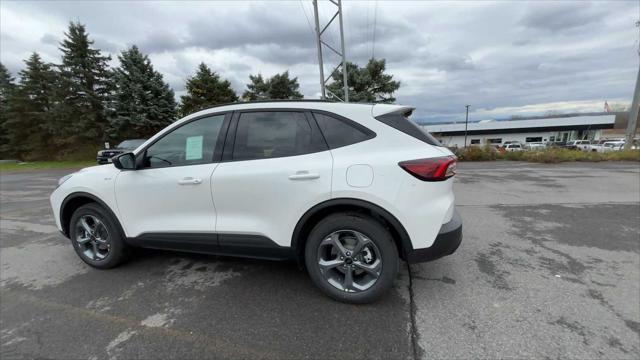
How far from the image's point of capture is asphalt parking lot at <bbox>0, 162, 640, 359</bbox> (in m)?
2.12

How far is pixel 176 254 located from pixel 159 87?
25.2m

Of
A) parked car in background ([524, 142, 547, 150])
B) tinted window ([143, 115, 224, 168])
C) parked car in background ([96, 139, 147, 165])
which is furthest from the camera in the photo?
parked car in background ([524, 142, 547, 150])

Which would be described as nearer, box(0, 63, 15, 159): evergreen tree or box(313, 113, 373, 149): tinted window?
box(313, 113, 373, 149): tinted window

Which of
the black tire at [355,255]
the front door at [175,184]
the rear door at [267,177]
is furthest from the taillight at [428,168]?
the front door at [175,184]

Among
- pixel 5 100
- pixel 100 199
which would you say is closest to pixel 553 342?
pixel 100 199

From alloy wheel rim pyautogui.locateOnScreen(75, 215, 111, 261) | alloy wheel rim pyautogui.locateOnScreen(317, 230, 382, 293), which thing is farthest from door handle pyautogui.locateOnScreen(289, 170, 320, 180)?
alloy wheel rim pyautogui.locateOnScreen(75, 215, 111, 261)

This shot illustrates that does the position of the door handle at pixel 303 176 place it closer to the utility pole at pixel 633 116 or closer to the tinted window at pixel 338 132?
the tinted window at pixel 338 132

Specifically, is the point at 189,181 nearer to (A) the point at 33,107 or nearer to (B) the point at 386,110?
(B) the point at 386,110

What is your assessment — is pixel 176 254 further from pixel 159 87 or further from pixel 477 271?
pixel 159 87

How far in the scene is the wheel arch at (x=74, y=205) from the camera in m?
3.25

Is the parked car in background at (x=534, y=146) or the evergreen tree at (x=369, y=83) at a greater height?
the evergreen tree at (x=369, y=83)

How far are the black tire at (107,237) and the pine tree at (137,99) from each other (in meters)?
23.2

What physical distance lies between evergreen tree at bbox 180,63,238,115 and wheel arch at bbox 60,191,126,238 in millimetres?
28252

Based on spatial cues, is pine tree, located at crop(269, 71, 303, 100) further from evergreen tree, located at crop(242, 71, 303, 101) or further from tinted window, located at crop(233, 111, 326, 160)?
tinted window, located at crop(233, 111, 326, 160)
